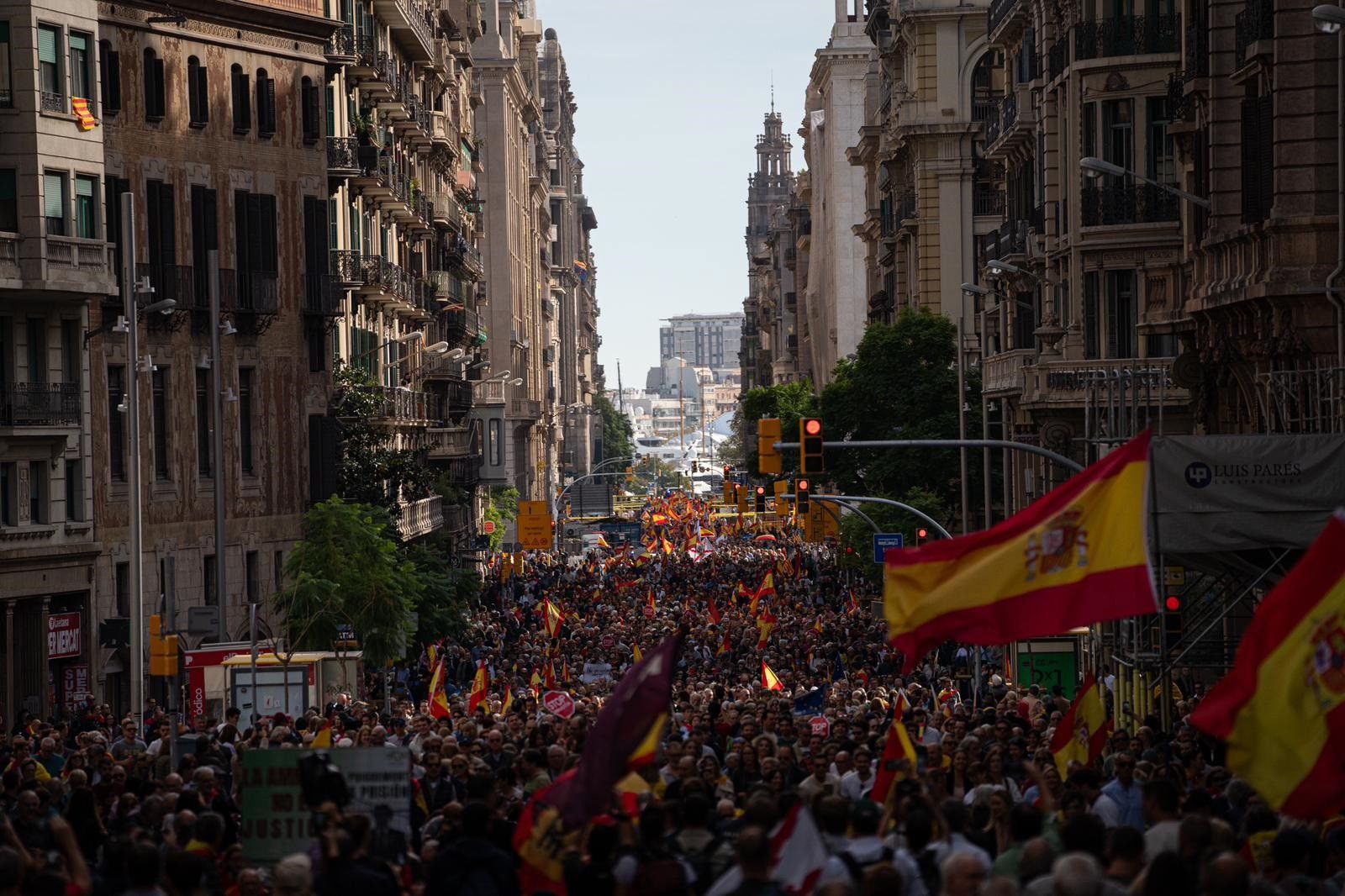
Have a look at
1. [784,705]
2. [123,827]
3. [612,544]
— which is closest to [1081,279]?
[784,705]

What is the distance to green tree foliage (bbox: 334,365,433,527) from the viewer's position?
179 feet

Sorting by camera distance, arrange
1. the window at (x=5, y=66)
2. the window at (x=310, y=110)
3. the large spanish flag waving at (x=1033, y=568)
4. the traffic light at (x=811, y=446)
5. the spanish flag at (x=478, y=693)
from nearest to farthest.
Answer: the large spanish flag waving at (x=1033, y=568) < the traffic light at (x=811, y=446) < the spanish flag at (x=478, y=693) < the window at (x=5, y=66) < the window at (x=310, y=110)

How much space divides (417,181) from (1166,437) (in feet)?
173

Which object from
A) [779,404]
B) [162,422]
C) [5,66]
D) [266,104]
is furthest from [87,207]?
[779,404]

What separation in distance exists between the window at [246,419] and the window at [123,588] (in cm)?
568

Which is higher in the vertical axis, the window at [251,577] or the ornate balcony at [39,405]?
the ornate balcony at [39,405]

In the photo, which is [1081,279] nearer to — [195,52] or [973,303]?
[195,52]

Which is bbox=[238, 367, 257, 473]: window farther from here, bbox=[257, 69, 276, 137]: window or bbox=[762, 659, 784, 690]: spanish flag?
bbox=[762, 659, 784, 690]: spanish flag

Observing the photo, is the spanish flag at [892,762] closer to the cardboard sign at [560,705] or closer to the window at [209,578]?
the cardboard sign at [560,705]


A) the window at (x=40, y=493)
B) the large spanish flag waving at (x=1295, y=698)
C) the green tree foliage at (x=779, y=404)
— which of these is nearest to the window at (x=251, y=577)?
the window at (x=40, y=493)

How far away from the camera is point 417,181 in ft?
240

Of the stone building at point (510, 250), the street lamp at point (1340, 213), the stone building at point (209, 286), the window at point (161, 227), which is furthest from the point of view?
the stone building at point (510, 250)

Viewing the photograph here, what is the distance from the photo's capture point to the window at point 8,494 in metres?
40.5

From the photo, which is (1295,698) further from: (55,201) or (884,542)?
(884,542)
